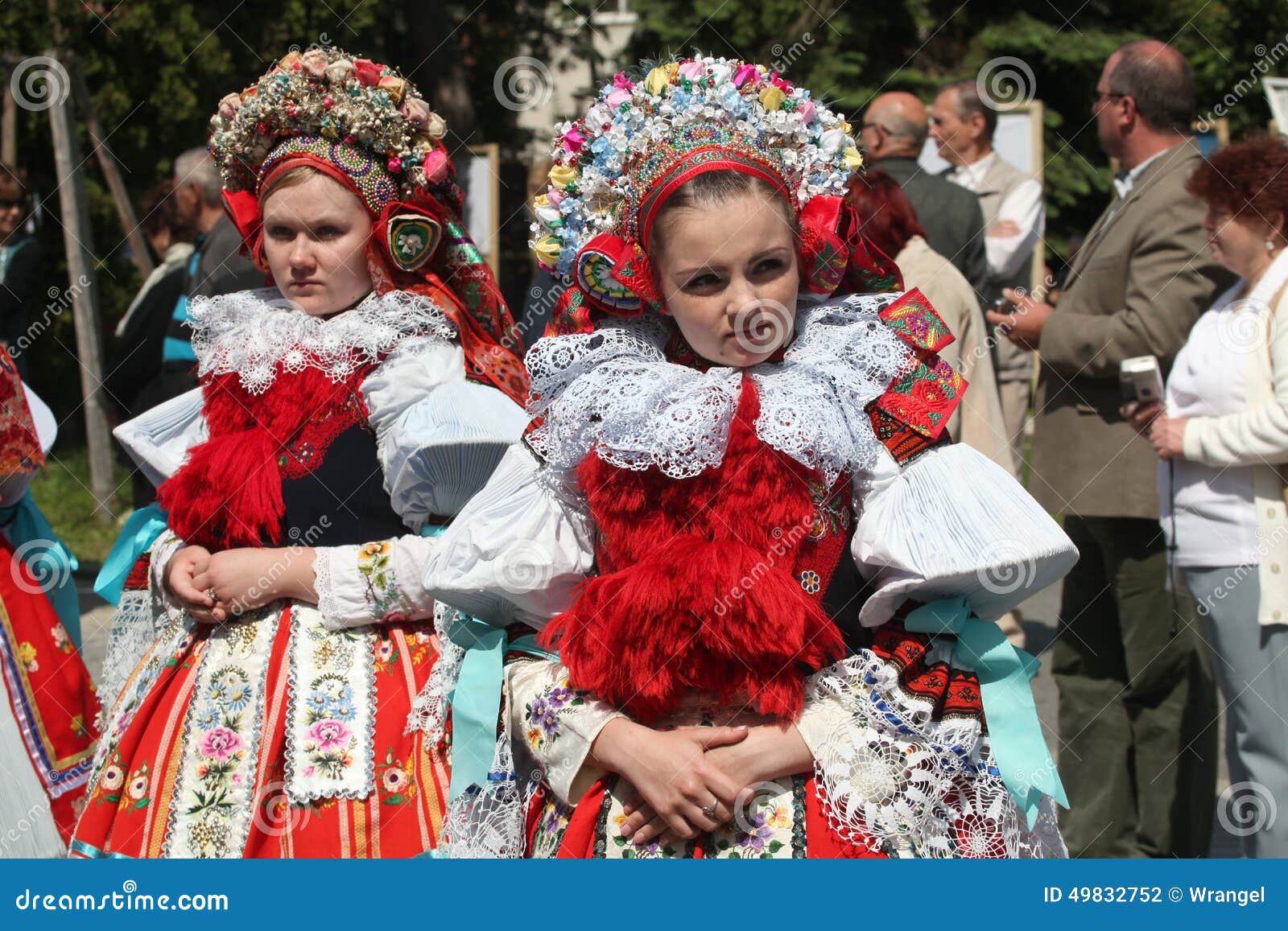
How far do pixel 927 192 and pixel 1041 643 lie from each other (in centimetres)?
238

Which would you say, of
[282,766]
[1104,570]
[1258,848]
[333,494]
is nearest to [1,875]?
[282,766]

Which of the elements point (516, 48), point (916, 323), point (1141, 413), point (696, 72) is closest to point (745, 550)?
point (916, 323)

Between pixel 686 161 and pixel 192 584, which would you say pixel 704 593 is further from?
pixel 192 584

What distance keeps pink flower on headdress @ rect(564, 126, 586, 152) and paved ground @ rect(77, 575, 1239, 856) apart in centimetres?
276

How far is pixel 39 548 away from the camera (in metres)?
3.32

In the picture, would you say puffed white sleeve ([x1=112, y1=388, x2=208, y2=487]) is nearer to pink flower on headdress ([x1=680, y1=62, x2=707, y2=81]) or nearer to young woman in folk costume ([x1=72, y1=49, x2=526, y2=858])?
young woman in folk costume ([x1=72, y1=49, x2=526, y2=858])

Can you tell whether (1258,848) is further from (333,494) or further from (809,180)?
(333,494)

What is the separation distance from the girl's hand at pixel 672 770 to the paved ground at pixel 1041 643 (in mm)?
2449

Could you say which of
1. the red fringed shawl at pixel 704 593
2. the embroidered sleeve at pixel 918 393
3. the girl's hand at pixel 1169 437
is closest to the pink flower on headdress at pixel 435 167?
the red fringed shawl at pixel 704 593

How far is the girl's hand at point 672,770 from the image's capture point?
75.2 inches

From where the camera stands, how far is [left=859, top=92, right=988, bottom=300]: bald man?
16.0 ft

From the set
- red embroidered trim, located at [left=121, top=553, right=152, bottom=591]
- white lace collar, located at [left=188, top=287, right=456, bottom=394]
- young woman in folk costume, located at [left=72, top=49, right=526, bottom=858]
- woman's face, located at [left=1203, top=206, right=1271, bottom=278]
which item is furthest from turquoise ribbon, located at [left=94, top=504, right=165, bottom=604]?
woman's face, located at [left=1203, top=206, right=1271, bottom=278]

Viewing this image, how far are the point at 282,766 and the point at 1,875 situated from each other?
0.66 m

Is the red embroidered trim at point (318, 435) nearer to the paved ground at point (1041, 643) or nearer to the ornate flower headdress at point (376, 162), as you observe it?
the ornate flower headdress at point (376, 162)
